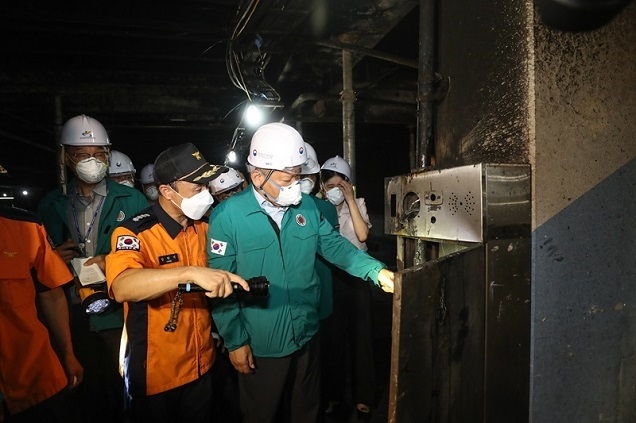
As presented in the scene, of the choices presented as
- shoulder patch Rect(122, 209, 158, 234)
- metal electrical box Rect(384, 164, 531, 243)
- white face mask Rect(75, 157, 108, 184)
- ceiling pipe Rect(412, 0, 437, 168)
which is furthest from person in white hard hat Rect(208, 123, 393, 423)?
white face mask Rect(75, 157, 108, 184)

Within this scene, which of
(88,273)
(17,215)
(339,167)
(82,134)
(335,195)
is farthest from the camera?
(339,167)

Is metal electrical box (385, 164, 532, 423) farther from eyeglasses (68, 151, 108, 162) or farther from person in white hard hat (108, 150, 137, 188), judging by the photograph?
person in white hard hat (108, 150, 137, 188)

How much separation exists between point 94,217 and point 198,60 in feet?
12.8

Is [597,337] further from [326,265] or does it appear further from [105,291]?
[105,291]

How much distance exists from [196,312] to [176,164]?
3.35ft

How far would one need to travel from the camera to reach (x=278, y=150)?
2.67m

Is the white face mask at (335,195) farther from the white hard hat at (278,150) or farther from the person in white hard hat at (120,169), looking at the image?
the person in white hard hat at (120,169)

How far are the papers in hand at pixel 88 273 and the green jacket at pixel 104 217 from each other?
35cm

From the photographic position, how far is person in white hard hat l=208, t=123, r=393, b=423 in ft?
8.12

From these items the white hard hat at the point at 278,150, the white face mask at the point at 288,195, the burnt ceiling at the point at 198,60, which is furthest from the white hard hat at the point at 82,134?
the white face mask at the point at 288,195

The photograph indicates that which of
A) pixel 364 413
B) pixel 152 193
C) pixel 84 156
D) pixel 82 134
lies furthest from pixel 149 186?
pixel 364 413

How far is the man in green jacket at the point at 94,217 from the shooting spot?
322 centimetres

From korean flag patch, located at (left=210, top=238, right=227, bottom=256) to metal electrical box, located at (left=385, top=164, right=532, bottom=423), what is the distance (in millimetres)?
1415

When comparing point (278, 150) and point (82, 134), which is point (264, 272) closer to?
point (278, 150)
